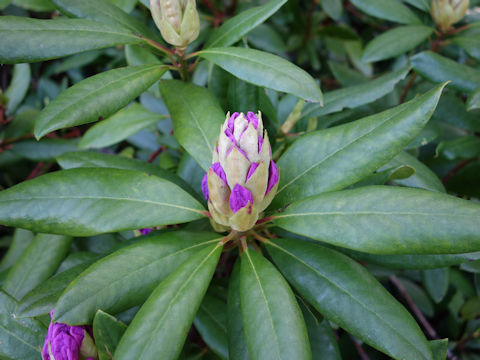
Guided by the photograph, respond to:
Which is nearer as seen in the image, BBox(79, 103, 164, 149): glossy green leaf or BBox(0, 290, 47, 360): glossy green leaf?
BBox(0, 290, 47, 360): glossy green leaf

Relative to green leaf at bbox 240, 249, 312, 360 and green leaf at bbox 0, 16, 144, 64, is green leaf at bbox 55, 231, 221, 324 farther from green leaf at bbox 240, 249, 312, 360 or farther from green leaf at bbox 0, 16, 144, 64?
green leaf at bbox 0, 16, 144, 64

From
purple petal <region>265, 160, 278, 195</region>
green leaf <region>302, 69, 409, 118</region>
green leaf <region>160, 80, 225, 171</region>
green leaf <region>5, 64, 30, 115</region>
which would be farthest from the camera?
green leaf <region>5, 64, 30, 115</region>

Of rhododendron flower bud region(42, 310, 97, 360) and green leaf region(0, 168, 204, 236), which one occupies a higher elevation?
green leaf region(0, 168, 204, 236)

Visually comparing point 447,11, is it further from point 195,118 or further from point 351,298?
point 351,298

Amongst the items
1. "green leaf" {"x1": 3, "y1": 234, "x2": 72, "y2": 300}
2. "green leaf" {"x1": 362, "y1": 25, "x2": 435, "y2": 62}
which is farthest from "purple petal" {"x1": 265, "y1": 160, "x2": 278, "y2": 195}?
"green leaf" {"x1": 362, "y1": 25, "x2": 435, "y2": 62}

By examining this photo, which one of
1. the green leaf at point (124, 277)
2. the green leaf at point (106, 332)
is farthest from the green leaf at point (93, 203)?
the green leaf at point (106, 332)

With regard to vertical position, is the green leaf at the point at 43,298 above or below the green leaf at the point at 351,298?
below

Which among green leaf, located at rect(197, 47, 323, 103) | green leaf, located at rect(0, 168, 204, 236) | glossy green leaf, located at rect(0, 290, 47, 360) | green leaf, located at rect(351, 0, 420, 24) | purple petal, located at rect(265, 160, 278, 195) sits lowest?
glossy green leaf, located at rect(0, 290, 47, 360)

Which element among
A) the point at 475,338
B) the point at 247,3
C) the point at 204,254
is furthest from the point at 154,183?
the point at 475,338

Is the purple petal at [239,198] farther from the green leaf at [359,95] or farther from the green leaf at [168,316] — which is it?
the green leaf at [359,95]
